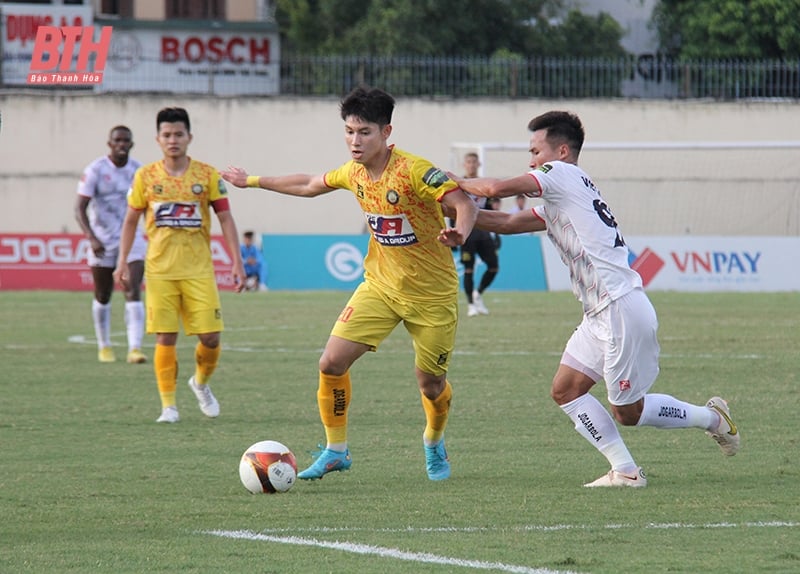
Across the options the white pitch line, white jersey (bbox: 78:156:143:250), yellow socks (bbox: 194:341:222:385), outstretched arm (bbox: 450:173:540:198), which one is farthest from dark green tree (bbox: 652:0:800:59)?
outstretched arm (bbox: 450:173:540:198)

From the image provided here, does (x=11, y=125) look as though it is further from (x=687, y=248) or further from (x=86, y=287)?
(x=687, y=248)

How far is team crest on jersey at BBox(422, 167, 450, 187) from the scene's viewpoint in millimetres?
7352

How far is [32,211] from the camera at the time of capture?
33344 millimetres

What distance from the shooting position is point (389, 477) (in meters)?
7.78

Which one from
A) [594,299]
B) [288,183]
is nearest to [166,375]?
[288,183]

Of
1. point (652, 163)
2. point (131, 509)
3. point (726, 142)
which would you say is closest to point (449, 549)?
point (131, 509)

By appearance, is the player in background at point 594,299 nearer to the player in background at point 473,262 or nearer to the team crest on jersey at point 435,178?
the team crest on jersey at point 435,178

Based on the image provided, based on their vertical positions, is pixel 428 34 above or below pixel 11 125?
above

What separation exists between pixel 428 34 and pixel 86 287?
51.8 ft

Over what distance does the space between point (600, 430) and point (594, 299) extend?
69 centimetres

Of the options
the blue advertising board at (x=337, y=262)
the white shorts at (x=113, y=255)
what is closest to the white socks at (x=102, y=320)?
the white shorts at (x=113, y=255)

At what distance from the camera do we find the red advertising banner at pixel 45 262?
2675 cm

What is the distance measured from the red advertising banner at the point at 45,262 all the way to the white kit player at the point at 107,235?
12168mm

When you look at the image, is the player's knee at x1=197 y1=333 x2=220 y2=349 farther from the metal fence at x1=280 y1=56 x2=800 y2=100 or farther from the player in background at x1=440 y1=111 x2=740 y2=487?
the metal fence at x1=280 y1=56 x2=800 y2=100
